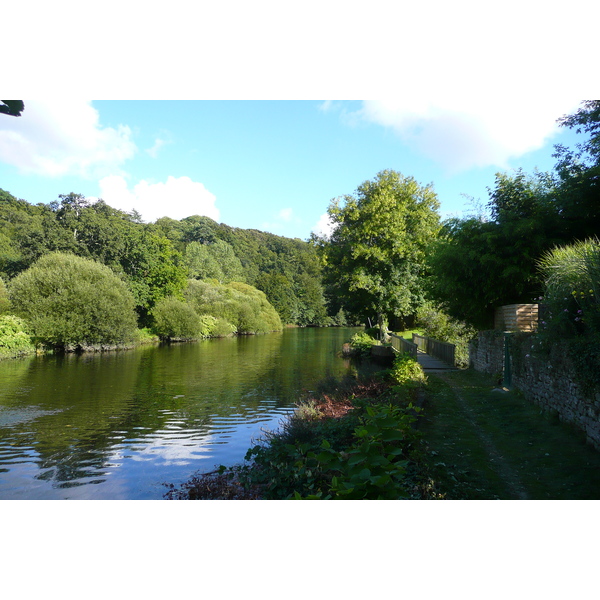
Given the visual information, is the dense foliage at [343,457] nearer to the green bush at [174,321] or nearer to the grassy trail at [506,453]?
the grassy trail at [506,453]

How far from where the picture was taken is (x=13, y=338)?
27203 mm

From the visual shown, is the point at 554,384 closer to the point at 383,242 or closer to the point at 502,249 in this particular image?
the point at 502,249

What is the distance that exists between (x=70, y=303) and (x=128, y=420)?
20647mm

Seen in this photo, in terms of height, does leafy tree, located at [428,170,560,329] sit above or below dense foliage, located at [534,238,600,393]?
above

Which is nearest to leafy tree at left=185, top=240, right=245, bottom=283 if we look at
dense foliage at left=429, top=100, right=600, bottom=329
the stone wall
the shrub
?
dense foliage at left=429, top=100, right=600, bottom=329

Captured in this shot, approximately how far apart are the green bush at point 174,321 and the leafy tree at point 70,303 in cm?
890

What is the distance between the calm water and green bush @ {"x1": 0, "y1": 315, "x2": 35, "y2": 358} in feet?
9.11

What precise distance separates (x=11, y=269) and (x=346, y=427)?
133ft

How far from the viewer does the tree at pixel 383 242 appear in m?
28.7

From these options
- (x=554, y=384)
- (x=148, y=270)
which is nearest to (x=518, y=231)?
(x=554, y=384)

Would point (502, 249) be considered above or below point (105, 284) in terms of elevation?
below

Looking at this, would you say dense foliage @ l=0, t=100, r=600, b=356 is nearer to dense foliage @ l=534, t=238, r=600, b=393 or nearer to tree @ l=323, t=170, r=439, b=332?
tree @ l=323, t=170, r=439, b=332

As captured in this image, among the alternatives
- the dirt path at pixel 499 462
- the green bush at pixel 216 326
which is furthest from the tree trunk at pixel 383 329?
the green bush at pixel 216 326

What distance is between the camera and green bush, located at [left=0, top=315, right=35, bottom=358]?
1044 inches
